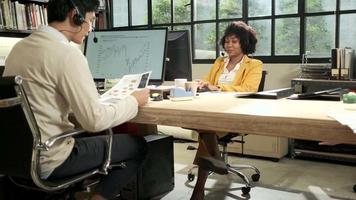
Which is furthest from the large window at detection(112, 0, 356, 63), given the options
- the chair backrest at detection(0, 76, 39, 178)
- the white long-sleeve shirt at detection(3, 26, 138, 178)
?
the chair backrest at detection(0, 76, 39, 178)

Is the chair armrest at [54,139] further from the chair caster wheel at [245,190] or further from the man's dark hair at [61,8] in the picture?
the chair caster wheel at [245,190]

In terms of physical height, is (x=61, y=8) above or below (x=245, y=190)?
above

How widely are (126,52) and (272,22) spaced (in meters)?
2.47

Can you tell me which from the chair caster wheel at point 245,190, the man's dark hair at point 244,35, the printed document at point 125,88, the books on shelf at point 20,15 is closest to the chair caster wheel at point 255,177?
the chair caster wheel at point 245,190

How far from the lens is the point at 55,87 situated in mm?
1455

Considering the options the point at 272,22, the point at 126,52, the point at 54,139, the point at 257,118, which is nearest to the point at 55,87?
the point at 54,139

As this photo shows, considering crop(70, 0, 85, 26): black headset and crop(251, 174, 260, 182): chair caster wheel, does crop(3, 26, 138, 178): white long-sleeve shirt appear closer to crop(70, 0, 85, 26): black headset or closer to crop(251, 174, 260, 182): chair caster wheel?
crop(70, 0, 85, 26): black headset

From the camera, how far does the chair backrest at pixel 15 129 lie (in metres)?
1.30

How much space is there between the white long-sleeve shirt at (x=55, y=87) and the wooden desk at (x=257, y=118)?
9.6 inches

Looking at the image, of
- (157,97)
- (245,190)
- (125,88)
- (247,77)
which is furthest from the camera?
(247,77)

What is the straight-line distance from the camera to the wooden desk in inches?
50.5

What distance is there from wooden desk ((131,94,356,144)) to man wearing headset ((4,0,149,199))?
0.15m

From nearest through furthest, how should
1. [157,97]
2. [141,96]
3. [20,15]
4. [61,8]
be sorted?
1. [61,8]
2. [141,96]
3. [157,97]
4. [20,15]

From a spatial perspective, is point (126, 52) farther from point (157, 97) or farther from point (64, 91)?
point (64, 91)
